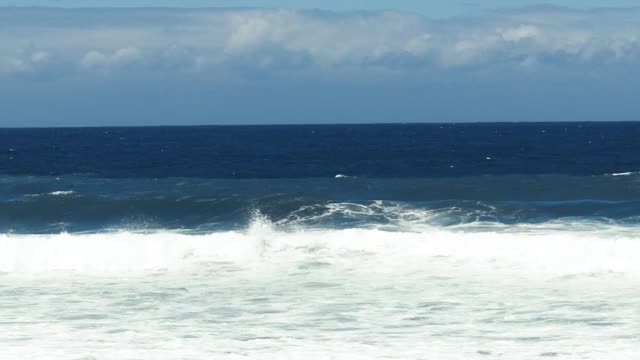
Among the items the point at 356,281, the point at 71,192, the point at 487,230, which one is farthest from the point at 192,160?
the point at 356,281

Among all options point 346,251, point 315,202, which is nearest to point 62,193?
point 315,202

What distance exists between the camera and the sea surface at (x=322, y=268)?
47.3 ft

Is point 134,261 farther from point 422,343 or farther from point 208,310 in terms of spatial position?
point 422,343

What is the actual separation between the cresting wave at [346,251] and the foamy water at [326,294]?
0.05 meters

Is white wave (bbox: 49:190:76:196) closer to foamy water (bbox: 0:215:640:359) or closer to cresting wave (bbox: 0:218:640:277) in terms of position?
cresting wave (bbox: 0:218:640:277)

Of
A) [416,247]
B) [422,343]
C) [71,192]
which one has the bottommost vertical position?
[422,343]

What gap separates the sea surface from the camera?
14.4m

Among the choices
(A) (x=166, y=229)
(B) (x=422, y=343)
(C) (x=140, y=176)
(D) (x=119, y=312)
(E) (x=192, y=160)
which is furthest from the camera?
(E) (x=192, y=160)

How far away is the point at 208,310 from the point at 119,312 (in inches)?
60.1

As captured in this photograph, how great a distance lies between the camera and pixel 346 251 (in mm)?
22844

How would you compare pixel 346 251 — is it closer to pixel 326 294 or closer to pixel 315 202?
pixel 326 294

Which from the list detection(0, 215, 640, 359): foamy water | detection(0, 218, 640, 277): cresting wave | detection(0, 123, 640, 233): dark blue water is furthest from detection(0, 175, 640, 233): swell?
detection(0, 218, 640, 277): cresting wave

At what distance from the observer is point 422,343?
1419 cm

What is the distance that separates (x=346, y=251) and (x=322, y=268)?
217cm
